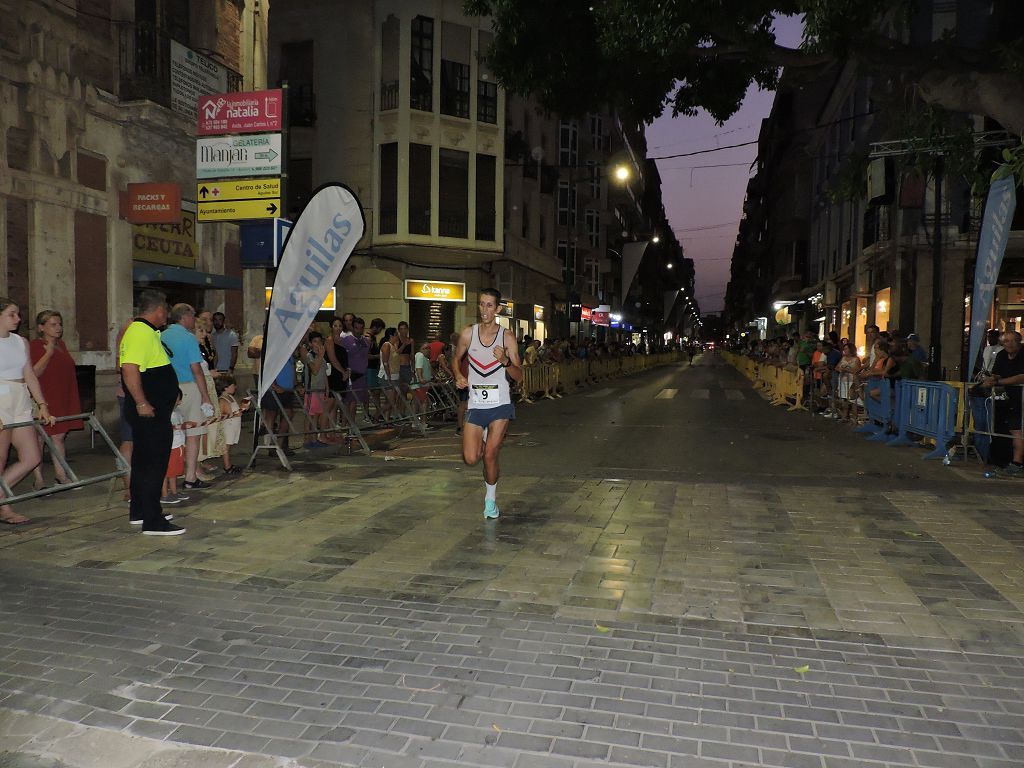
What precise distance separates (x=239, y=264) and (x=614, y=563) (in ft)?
43.1

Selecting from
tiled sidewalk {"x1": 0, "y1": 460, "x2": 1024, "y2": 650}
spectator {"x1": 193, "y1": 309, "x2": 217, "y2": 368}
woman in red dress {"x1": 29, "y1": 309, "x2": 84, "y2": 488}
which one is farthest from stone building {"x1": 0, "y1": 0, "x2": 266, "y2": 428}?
tiled sidewalk {"x1": 0, "y1": 460, "x2": 1024, "y2": 650}

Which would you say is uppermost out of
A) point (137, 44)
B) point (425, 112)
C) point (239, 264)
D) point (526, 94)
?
point (425, 112)

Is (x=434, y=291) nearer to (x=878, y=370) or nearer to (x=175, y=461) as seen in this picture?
(x=878, y=370)

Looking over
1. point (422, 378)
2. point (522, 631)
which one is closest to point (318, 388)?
point (422, 378)

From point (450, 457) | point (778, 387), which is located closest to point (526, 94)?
point (450, 457)

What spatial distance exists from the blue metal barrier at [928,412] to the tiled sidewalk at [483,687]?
24.5 ft

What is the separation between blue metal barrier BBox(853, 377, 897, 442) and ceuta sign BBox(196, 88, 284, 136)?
11.0 m

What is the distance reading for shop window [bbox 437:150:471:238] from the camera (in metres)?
25.2

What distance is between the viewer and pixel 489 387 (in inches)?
264

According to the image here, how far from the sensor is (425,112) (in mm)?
24781

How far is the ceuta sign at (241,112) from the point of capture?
12.2 meters

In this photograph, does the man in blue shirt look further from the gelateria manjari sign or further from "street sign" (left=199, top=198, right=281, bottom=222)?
the gelateria manjari sign

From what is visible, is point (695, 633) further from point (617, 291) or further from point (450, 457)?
point (617, 291)

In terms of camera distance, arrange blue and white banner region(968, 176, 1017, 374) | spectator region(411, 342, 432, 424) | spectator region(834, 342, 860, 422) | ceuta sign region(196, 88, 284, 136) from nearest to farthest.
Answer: blue and white banner region(968, 176, 1017, 374)
ceuta sign region(196, 88, 284, 136)
spectator region(411, 342, 432, 424)
spectator region(834, 342, 860, 422)
